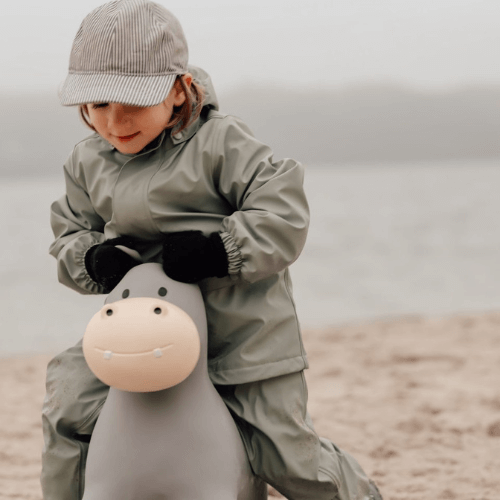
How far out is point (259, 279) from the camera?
4.60 ft

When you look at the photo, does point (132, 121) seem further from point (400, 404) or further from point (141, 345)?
point (400, 404)

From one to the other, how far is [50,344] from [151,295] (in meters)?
3.28

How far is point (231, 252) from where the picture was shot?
4.42ft

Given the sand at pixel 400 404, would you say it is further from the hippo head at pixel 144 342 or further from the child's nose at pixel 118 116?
the child's nose at pixel 118 116

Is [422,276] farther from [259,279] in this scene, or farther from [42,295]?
[259,279]

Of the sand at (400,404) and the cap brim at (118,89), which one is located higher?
the cap brim at (118,89)

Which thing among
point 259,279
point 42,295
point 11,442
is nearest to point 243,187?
point 259,279

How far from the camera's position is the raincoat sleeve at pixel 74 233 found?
4.84 feet

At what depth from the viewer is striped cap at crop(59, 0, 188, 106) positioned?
1292mm

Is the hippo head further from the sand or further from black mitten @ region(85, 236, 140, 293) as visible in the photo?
the sand

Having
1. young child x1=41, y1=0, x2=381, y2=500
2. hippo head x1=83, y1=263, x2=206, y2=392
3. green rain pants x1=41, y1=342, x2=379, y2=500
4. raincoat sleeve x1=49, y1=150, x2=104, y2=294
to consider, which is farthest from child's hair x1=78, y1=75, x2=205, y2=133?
green rain pants x1=41, y1=342, x2=379, y2=500

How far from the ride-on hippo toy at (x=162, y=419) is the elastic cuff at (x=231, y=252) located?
0.09 m

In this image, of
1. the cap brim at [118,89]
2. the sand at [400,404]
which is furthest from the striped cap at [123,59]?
the sand at [400,404]

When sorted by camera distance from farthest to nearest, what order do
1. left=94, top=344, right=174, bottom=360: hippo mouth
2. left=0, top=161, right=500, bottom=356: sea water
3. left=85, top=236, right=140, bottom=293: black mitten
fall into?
left=0, top=161, right=500, bottom=356: sea water
left=85, top=236, right=140, bottom=293: black mitten
left=94, top=344, right=174, bottom=360: hippo mouth
